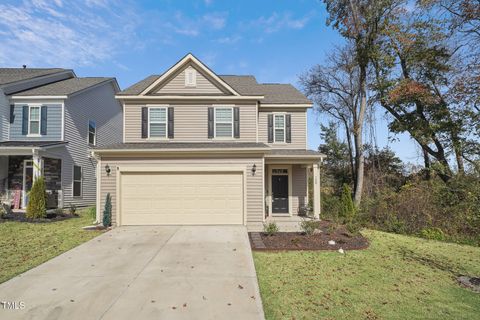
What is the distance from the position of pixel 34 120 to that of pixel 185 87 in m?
9.31

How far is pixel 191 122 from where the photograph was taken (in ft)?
43.8

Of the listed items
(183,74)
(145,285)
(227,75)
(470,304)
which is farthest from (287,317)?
(227,75)

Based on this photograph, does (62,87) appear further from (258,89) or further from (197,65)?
(258,89)

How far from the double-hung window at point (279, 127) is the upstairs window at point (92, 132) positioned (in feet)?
40.4

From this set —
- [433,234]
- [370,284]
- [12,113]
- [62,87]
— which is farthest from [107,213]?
[433,234]

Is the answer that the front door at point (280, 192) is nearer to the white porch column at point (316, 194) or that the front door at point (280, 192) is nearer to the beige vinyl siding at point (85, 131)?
the white porch column at point (316, 194)

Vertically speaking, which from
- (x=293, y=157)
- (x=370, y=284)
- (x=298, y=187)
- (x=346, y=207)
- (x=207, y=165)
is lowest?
(x=370, y=284)

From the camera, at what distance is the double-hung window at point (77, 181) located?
17.3m

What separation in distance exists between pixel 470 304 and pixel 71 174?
60.0 feet

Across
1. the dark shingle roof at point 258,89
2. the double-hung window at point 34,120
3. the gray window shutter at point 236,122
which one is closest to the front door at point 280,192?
the gray window shutter at point 236,122

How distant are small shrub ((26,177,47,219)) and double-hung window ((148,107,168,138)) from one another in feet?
17.3

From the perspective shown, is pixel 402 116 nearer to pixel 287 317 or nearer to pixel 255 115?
pixel 255 115

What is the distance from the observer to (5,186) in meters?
15.6

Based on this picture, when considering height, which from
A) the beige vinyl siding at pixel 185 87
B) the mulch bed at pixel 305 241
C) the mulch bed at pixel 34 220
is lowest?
the mulch bed at pixel 305 241
